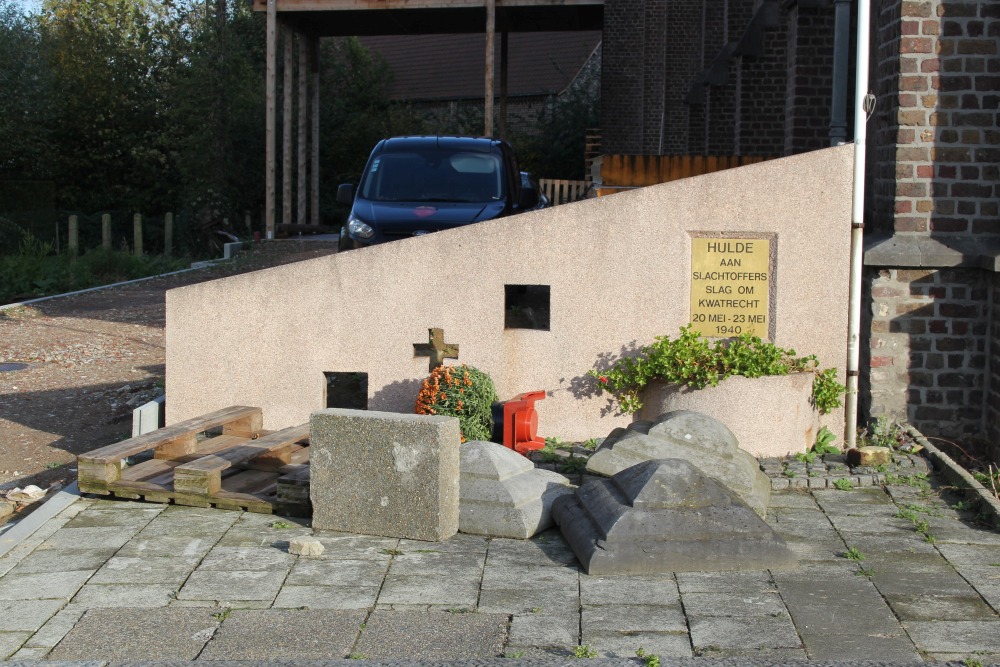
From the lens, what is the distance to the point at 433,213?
12016 millimetres

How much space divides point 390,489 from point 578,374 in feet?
8.29

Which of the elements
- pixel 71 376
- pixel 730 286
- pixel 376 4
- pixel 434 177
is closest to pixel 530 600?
pixel 730 286

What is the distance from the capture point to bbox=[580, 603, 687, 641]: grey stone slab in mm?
4945

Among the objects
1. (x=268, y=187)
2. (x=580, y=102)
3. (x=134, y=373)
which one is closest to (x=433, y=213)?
(x=134, y=373)

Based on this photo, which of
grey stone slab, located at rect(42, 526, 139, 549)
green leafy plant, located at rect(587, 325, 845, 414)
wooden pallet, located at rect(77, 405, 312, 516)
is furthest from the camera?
green leafy plant, located at rect(587, 325, 845, 414)

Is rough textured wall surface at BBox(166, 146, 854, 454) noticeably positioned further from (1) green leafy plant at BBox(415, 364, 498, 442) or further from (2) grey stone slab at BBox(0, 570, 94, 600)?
(2) grey stone slab at BBox(0, 570, 94, 600)

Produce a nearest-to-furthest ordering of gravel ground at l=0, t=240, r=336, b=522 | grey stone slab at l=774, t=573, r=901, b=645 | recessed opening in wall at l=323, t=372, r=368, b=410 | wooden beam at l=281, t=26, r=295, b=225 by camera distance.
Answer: grey stone slab at l=774, t=573, r=901, b=645 → gravel ground at l=0, t=240, r=336, b=522 → recessed opening in wall at l=323, t=372, r=368, b=410 → wooden beam at l=281, t=26, r=295, b=225

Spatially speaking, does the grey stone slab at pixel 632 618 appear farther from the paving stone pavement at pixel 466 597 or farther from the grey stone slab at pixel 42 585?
the grey stone slab at pixel 42 585

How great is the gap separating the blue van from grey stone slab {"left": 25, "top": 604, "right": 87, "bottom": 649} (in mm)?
7039

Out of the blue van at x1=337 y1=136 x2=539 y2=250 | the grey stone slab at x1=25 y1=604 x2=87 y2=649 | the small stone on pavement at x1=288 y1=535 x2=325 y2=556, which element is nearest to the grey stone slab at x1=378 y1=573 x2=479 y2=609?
the small stone on pavement at x1=288 y1=535 x2=325 y2=556

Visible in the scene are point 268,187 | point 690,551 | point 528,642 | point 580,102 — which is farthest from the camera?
point 580,102

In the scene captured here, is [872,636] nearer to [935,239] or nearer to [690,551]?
[690,551]

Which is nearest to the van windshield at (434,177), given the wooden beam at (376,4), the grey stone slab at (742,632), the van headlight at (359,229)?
the van headlight at (359,229)

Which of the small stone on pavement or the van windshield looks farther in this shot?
the van windshield
